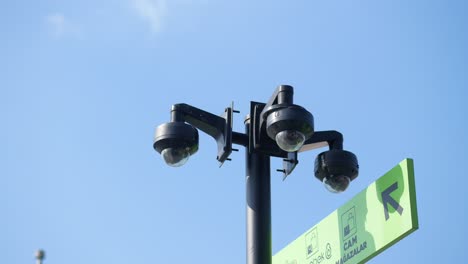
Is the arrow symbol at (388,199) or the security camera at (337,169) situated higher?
the security camera at (337,169)

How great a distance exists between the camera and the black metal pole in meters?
4.85

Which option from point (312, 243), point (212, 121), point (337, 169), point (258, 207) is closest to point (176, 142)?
point (212, 121)

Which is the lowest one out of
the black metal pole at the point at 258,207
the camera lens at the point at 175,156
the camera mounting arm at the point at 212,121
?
the black metal pole at the point at 258,207

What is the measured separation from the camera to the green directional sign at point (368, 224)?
5102 mm

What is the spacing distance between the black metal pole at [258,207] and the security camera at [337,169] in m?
0.38

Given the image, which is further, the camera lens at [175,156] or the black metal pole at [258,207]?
the camera lens at [175,156]

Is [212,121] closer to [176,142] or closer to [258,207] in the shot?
[176,142]

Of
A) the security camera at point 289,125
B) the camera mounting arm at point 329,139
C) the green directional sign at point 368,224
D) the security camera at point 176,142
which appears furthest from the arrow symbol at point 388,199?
the security camera at point 176,142

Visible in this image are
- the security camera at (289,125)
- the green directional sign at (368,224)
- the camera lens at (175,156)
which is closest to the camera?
the security camera at (289,125)

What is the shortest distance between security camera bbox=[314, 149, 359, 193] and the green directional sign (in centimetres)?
30

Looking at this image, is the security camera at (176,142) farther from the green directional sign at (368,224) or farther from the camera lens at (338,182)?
the green directional sign at (368,224)

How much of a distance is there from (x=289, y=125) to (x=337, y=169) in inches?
25.7

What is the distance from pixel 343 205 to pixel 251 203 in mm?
1076

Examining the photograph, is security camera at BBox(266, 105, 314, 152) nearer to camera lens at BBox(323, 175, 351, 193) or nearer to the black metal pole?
the black metal pole
